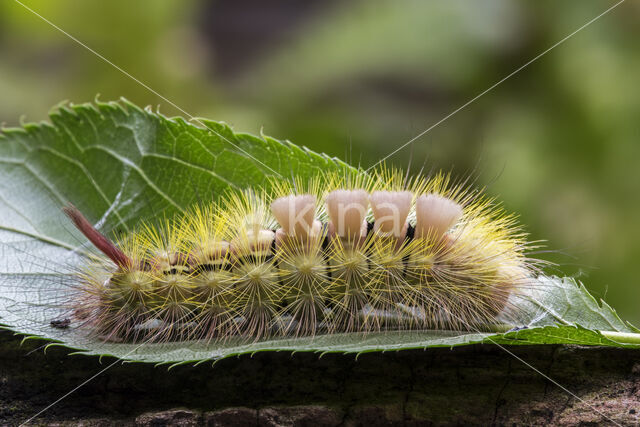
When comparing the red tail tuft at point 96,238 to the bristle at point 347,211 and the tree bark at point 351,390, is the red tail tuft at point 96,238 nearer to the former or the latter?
the tree bark at point 351,390

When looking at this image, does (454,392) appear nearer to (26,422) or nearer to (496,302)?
(496,302)

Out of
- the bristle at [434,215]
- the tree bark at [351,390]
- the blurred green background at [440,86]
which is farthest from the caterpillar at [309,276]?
the blurred green background at [440,86]

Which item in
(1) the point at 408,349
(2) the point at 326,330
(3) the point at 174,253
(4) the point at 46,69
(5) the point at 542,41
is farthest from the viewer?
(4) the point at 46,69

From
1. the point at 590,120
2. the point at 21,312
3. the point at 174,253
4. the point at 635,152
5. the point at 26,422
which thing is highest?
the point at 590,120

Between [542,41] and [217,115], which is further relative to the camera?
[217,115]

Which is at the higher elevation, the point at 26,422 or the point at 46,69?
the point at 46,69

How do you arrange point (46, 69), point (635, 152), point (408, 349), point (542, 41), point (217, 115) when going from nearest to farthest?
point (408, 349), point (635, 152), point (542, 41), point (217, 115), point (46, 69)

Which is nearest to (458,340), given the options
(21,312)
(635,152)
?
(21,312)
